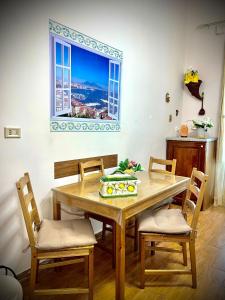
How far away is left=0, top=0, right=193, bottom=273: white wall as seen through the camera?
1.64m

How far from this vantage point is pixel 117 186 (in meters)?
1.70

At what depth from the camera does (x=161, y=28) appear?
10.5 ft

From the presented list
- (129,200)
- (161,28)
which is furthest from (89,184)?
(161,28)

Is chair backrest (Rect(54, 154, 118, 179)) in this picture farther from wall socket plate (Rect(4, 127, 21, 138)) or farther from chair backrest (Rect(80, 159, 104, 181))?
wall socket plate (Rect(4, 127, 21, 138))

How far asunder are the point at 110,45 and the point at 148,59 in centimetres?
79

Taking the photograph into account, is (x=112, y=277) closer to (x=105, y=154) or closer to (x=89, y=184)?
(x=89, y=184)

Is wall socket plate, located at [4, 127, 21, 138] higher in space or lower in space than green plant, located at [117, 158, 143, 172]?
higher

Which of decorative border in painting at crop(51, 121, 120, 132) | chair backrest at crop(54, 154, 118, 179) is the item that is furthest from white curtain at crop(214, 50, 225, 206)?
chair backrest at crop(54, 154, 118, 179)

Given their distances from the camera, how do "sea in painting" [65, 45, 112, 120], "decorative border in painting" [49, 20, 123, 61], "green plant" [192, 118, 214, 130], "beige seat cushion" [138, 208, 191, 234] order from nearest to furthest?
"beige seat cushion" [138, 208, 191, 234]
"decorative border in painting" [49, 20, 123, 61]
"sea in painting" [65, 45, 112, 120]
"green plant" [192, 118, 214, 130]

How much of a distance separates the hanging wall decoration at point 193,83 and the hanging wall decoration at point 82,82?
1644mm

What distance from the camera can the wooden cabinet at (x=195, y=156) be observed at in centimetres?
330

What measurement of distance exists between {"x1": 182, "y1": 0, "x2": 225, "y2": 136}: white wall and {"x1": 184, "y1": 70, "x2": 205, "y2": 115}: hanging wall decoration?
0.07 meters

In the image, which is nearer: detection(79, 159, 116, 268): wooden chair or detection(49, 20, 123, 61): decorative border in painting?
detection(49, 20, 123, 61): decorative border in painting

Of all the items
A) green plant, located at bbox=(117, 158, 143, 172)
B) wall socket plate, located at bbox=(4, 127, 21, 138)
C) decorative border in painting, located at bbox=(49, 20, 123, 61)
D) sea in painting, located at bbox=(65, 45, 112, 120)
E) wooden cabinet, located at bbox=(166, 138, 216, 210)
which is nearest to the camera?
wall socket plate, located at bbox=(4, 127, 21, 138)
